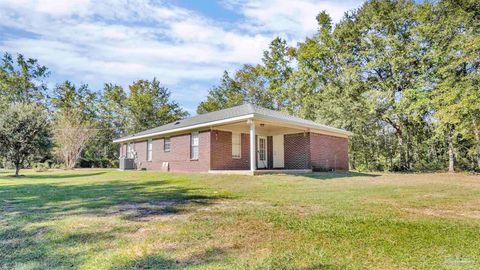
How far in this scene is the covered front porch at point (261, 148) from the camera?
15.1m

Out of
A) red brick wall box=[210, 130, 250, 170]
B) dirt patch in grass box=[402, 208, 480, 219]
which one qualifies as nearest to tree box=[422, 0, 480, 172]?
red brick wall box=[210, 130, 250, 170]

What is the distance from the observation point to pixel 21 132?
1631cm

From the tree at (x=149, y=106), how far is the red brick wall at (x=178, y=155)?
15.4 metres

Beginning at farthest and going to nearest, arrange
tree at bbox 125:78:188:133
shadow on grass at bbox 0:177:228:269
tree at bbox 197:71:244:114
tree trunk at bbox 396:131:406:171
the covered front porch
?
tree at bbox 197:71:244:114, tree at bbox 125:78:188:133, tree trunk at bbox 396:131:406:171, the covered front porch, shadow on grass at bbox 0:177:228:269

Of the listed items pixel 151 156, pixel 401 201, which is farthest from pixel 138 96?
pixel 401 201

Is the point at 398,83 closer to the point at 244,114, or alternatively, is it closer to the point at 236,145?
the point at 236,145

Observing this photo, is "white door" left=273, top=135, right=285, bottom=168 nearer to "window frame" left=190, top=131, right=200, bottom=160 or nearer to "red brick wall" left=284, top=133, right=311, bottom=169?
"red brick wall" left=284, top=133, right=311, bottom=169

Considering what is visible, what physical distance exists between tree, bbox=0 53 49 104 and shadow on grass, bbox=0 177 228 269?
37.5 m

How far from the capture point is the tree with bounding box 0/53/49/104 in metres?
36.9

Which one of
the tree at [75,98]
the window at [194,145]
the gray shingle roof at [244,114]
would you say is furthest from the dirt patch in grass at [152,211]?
the tree at [75,98]

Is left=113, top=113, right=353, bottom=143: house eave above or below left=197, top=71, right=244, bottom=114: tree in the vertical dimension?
below

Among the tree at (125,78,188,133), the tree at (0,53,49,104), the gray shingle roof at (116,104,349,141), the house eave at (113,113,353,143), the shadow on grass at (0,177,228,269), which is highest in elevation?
the tree at (0,53,49,104)

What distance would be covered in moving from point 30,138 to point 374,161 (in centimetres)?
2411

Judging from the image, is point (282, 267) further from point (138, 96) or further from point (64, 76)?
point (64, 76)
